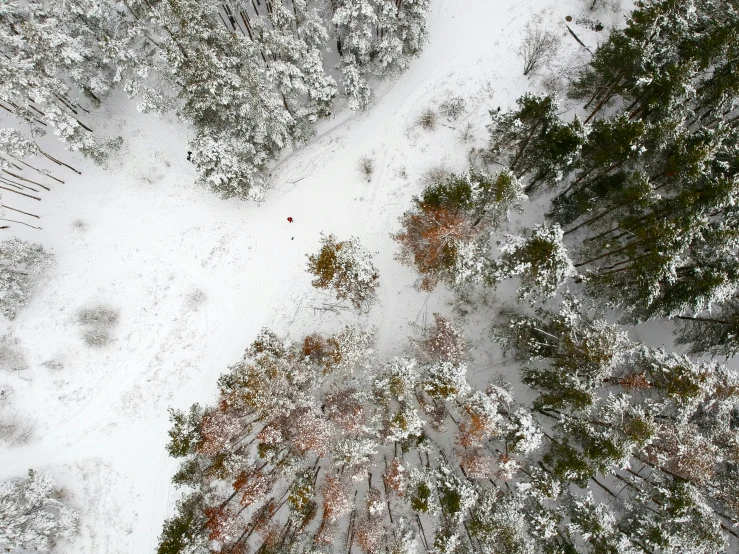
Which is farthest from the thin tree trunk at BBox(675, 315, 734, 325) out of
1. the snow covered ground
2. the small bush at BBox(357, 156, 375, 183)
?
the small bush at BBox(357, 156, 375, 183)

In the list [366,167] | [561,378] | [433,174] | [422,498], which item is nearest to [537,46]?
[433,174]

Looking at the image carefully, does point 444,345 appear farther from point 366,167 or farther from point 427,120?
point 427,120

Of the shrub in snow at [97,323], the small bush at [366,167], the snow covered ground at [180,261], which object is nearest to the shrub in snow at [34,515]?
the snow covered ground at [180,261]

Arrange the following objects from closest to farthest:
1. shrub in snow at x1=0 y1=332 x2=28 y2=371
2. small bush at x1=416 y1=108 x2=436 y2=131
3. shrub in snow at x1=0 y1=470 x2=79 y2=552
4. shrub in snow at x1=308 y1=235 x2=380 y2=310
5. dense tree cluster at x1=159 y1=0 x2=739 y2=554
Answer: dense tree cluster at x1=159 y1=0 x2=739 y2=554
shrub in snow at x1=308 y1=235 x2=380 y2=310
shrub in snow at x1=0 y1=470 x2=79 y2=552
shrub in snow at x1=0 y1=332 x2=28 y2=371
small bush at x1=416 y1=108 x2=436 y2=131

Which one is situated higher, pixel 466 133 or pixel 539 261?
pixel 466 133

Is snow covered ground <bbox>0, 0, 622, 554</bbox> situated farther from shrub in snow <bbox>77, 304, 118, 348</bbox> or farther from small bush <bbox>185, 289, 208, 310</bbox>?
shrub in snow <bbox>77, 304, 118, 348</bbox>

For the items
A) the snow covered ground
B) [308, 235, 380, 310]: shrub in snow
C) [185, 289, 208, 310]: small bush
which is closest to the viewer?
Answer: [308, 235, 380, 310]: shrub in snow
